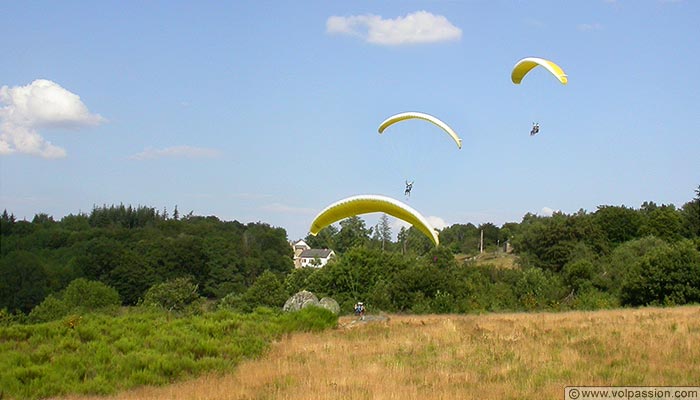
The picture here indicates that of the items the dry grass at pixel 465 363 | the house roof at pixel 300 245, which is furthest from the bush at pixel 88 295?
the house roof at pixel 300 245

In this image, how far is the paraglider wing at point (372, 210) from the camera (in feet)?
49.5

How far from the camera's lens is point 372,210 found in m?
16.5

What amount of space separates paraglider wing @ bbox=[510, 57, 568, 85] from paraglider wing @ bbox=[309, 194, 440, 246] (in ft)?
15.1

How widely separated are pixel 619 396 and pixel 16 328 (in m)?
15.4

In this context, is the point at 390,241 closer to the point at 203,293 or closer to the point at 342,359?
the point at 203,293

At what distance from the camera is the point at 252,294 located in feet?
189

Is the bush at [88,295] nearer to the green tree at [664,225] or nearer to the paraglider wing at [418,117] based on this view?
the paraglider wing at [418,117]

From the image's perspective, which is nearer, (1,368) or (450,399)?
(450,399)

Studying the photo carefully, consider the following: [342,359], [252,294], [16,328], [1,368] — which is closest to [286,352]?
[342,359]

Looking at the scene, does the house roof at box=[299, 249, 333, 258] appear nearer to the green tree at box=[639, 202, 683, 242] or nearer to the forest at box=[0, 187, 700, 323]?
the forest at box=[0, 187, 700, 323]

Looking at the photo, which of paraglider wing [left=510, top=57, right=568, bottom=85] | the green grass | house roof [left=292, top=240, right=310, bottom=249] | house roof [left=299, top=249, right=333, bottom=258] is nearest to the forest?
the green grass

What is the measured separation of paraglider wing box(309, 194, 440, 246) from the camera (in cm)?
1509

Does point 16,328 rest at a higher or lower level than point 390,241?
lower

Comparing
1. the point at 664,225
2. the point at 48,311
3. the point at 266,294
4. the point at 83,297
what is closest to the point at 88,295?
the point at 83,297
